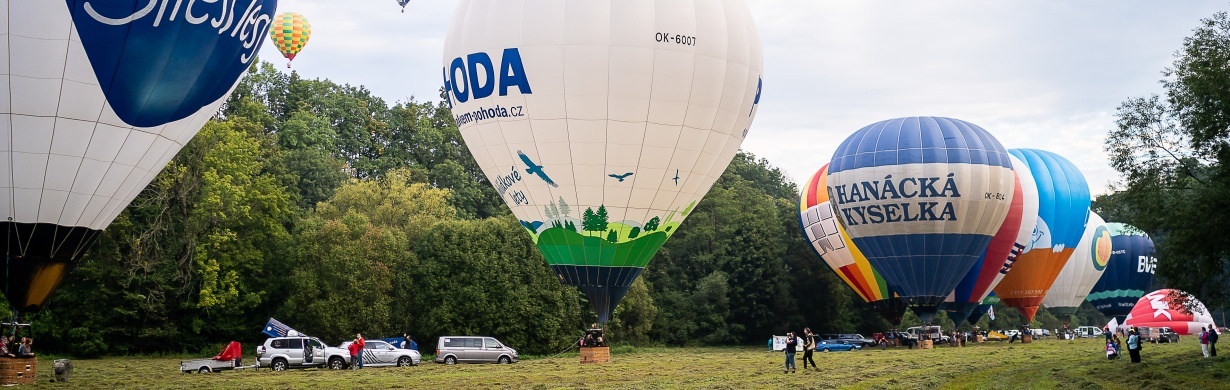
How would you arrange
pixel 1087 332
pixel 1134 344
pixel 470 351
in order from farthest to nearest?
pixel 1087 332
pixel 470 351
pixel 1134 344

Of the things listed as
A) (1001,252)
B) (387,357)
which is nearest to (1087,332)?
(1001,252)

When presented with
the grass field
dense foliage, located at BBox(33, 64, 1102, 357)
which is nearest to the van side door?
the grass field

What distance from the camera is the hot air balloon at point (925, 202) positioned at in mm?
37062

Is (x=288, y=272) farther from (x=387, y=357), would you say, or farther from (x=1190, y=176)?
(x=1190, y=176)

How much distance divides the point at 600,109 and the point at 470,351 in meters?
9.98

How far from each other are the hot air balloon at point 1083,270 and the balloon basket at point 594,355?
1360 inches

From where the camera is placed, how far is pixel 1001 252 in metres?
41.0

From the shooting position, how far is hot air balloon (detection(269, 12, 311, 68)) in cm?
5350

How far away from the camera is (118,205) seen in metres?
16.8

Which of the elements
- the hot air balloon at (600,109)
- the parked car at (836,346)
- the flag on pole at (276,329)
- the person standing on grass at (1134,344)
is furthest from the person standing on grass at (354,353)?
the parked car at (836,346)

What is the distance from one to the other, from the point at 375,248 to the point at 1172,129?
25552mm

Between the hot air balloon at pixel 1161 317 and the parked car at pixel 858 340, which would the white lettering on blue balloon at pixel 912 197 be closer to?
the parked car at pixel 858 340

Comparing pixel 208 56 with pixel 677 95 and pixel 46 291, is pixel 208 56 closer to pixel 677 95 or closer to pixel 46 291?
pixel 46 291

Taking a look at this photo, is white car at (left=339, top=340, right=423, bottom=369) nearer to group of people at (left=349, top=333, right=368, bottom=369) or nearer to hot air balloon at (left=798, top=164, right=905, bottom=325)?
group of people at (left=349, top=333, right=368, bottom=369)
